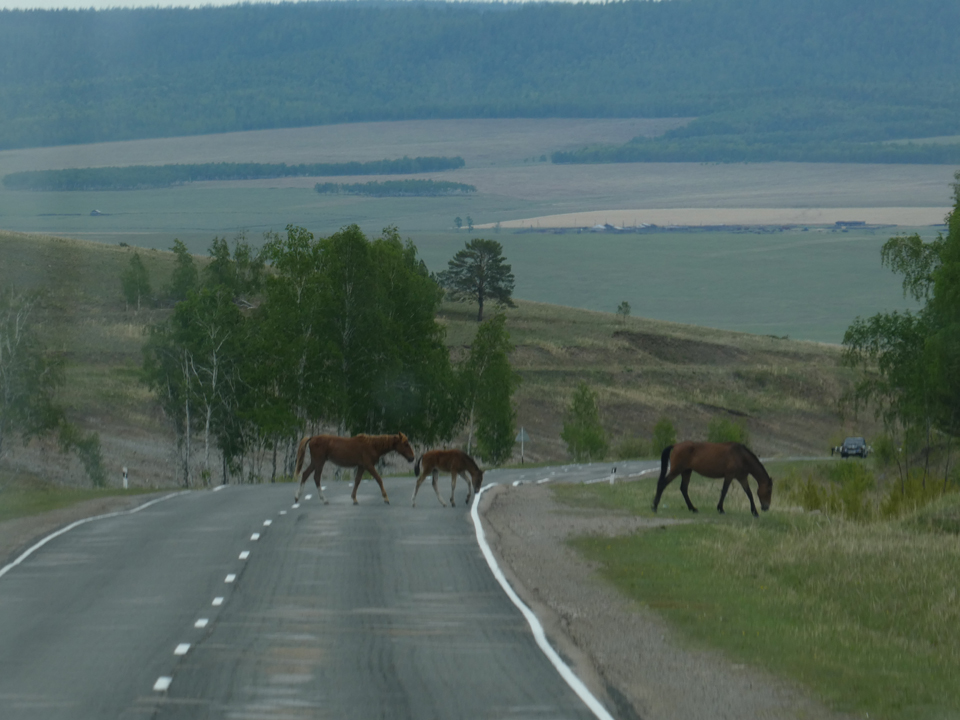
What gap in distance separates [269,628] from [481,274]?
119m

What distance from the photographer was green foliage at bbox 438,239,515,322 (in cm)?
13512

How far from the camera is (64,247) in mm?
150375

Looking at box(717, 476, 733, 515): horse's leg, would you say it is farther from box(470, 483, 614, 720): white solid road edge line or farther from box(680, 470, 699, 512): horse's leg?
box(470, 483, 614, 720): white solid road edge line

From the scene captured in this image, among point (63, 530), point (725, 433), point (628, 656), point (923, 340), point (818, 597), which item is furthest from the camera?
point (725, 433)

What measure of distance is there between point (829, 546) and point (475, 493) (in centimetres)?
Result: 1263

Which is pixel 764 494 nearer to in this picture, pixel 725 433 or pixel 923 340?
pixel 923 340

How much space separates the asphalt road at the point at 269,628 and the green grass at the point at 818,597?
2294 millimetres

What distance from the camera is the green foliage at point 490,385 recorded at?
73.5 metres

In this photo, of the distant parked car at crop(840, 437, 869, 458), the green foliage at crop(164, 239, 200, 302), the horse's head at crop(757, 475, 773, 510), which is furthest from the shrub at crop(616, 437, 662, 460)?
the horse's head at crop(757, 475, 773, 510)

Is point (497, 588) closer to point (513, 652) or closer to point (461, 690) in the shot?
point (513, 652)

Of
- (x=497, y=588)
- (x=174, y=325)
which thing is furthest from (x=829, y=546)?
(x=174, y=325)

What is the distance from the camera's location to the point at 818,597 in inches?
755

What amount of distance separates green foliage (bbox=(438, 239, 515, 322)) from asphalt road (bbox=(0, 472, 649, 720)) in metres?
107

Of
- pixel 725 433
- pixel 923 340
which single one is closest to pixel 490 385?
pixel 725 433
